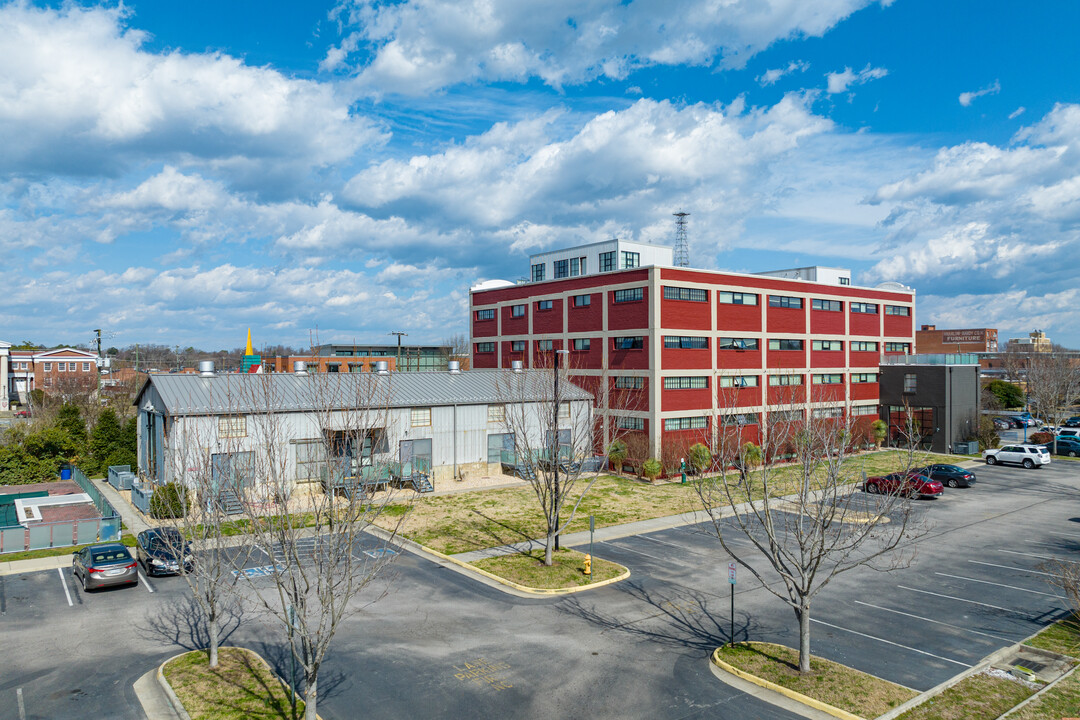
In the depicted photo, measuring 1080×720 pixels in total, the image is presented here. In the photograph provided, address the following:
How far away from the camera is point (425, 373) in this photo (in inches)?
1902

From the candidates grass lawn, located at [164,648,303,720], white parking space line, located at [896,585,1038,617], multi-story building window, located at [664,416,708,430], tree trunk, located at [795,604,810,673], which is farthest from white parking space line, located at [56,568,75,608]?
multi-story building window, located at [664,416,708,430]

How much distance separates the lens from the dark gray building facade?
5778 cm

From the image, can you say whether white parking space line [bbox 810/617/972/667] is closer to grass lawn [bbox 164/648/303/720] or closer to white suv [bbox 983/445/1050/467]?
grass lawn [bbox 164/648/303/720]

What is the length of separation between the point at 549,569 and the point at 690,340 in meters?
27.6

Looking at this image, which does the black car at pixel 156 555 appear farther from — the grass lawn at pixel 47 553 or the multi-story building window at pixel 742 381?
the multi-story building window at pixel 742 381

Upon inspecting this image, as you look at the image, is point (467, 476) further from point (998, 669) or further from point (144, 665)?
point (998, 669)

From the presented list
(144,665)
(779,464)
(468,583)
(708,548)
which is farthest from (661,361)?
(144,665)

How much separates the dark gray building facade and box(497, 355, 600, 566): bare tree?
1262 inches

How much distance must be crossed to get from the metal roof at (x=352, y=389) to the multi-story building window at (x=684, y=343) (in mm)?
6809

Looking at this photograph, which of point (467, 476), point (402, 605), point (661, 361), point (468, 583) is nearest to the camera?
point (402, 605)

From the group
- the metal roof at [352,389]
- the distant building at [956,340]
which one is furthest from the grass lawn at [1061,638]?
the distant building at [956,340]

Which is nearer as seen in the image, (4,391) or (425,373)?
(425,373)

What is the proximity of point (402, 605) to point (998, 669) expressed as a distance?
54.2 feet

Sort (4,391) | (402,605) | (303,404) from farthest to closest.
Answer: (4,391), (303,404), (402,605)
